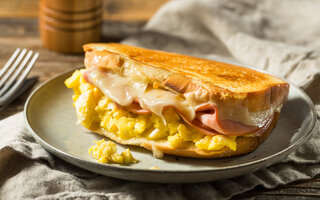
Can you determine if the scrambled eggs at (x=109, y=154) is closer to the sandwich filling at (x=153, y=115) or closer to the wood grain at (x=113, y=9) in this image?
the sandwich filling at (x=153, y=115)

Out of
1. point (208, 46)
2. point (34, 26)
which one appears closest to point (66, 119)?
point (208, 46)

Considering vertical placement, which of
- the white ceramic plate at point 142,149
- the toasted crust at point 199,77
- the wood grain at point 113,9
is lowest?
the wood grain at point 113,9

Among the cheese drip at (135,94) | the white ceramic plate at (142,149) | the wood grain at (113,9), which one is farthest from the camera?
the wood grain at (113,9)

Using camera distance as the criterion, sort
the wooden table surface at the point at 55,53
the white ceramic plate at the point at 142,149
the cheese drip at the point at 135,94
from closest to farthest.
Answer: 1. the white ceramic plate at the point at 142,149
2. the wooden table surface at the point at 55,53
3. the cheese drip at the point at 135,94

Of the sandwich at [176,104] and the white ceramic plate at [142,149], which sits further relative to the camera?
the sandwich at [176,104]

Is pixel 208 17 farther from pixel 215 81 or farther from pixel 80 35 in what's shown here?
pixel 215 81

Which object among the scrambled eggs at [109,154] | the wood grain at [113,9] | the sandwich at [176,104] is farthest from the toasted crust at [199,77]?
the wood grain at [113,9]

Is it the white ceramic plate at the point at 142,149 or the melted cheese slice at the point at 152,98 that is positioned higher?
the melted cheese slice at the point at 152,98
